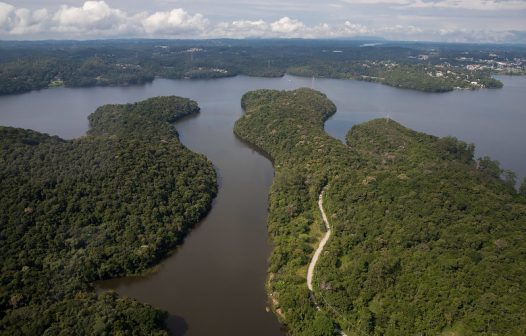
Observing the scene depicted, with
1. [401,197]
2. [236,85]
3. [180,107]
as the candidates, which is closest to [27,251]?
[401,197]

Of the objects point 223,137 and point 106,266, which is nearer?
point 106,266

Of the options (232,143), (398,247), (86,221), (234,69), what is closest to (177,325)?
(86,221)

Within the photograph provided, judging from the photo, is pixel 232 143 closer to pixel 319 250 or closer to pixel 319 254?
pixel 319 250

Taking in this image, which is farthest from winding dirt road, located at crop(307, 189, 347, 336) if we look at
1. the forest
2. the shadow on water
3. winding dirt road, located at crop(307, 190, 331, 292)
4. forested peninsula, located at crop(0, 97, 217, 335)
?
the forest

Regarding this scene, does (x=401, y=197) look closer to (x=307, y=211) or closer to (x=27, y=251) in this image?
(x=307, y=211)

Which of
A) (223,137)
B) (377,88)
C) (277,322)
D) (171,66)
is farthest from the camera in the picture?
(171,66)

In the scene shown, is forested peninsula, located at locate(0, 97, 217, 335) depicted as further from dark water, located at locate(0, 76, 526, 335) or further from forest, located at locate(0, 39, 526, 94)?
forest, located at locate(0, 39, 526, 94)

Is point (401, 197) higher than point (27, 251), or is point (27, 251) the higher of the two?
point (401, 197)
